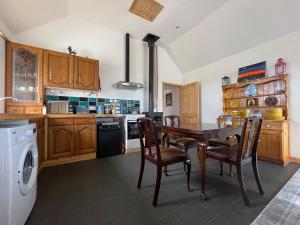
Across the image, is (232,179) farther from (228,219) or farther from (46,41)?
(46,41)

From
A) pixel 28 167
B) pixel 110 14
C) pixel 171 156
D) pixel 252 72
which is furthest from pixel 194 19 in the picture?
pixel 28 167

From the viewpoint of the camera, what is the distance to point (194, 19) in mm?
3354

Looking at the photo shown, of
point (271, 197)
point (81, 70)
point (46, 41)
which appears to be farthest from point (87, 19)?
point (271, 197)

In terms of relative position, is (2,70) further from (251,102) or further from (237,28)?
(251,102)

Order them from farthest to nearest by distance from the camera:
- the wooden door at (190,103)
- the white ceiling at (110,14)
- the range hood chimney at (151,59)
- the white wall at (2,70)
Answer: the wooden door at (190,103)
the range hood chimney at (151,59)
the white ceiling at (110,14)
the white wall at (2,70)

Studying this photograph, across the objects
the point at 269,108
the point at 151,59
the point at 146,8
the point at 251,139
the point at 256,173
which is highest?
the point at 146,8

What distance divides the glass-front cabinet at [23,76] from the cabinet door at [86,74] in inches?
23.9

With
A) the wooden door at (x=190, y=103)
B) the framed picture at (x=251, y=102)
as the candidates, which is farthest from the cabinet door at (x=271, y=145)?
the wooden door at (x=190, y=103)

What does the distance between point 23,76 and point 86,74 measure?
1060 millimetres

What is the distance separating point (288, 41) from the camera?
276 centimetres

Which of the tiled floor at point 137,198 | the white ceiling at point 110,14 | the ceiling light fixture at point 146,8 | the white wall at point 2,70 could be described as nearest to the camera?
the tiled floor at point 137,198

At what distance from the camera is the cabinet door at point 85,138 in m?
2.71

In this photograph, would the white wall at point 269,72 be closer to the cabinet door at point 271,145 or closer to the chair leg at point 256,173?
the cabinet door at point 271,145

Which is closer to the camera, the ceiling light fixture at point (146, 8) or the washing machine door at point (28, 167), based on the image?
the washing machine door at point (28, 167)
